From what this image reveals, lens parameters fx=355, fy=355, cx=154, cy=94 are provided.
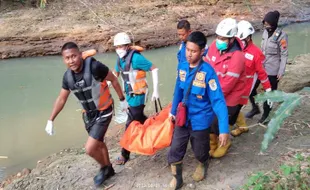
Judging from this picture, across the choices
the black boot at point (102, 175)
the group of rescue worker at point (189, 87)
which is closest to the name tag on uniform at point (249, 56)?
the group of rescue worker at point (189, 87)

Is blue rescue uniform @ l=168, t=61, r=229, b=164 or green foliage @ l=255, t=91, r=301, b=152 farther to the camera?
blue rescue uniform @ l=168, t=61, r=229, b=164

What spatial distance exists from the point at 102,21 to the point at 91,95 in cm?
1071

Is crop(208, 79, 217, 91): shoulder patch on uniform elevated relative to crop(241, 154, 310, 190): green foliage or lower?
elevated

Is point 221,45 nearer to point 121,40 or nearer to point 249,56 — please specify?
point 249,56

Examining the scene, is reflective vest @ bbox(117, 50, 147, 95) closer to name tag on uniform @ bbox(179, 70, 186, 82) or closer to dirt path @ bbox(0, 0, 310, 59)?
name tag on uniform @ bbox(179, 70, 186, 82)

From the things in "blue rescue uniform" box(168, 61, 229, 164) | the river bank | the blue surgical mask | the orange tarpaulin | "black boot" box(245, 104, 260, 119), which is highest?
the blue surgical mask

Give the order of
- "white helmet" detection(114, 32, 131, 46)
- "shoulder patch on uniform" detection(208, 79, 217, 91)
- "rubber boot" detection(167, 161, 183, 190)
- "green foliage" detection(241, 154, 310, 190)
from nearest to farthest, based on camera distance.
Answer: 1. "green foliage" detection(241, 154, 310, 190)
2. "shoulder patch on uniform" detection(208, 79, 217, 91)
3. "rubber boot" detection(167, 161, 183, 190)
4. "white helmet" detection(114, 32, 131, 46)

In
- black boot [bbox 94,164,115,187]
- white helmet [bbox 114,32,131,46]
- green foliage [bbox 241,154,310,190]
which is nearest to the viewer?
green foliage [bbox 241,154,310,190]

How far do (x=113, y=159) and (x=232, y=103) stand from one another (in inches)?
71.1

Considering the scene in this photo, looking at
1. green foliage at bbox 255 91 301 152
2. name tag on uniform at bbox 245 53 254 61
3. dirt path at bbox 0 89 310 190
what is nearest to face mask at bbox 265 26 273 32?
name tag on uniform at bbox 245 53 254 61

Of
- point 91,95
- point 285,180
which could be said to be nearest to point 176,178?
point 285,180

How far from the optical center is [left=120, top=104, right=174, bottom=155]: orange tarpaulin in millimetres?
3869

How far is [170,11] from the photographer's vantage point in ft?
51.5

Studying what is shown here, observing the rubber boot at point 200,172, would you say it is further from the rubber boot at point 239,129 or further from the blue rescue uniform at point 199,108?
the rubber boot at point 239,129
